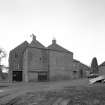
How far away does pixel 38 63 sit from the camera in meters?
43.0

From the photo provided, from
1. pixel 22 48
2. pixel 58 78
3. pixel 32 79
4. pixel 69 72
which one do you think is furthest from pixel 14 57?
pixel 69 72

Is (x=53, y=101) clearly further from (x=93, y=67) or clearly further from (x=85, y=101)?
(x=93, y=67)

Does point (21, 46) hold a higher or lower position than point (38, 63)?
higher

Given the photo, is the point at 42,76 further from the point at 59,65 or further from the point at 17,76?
the point at 17,76

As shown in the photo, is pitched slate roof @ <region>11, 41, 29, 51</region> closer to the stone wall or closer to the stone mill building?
the stone mill building

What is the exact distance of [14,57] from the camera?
→ 47594mm

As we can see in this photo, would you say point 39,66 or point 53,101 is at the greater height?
point 39,66

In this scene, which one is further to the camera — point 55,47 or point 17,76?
point 55,47

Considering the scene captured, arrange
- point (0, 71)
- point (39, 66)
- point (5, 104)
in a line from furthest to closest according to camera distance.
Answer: point (0, 71), point (39, 66), point (5, 104)

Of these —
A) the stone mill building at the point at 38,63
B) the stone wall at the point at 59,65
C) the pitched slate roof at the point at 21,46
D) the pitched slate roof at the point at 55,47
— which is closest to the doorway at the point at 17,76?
the stone mill building at the point at 38,63

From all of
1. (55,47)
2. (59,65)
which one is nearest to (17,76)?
(59,65)

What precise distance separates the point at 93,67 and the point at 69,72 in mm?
8209

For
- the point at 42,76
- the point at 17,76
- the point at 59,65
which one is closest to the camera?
the point at 42,76

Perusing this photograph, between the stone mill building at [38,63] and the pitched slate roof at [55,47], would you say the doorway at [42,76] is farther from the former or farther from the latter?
the pitched slate roof at [55,47]
